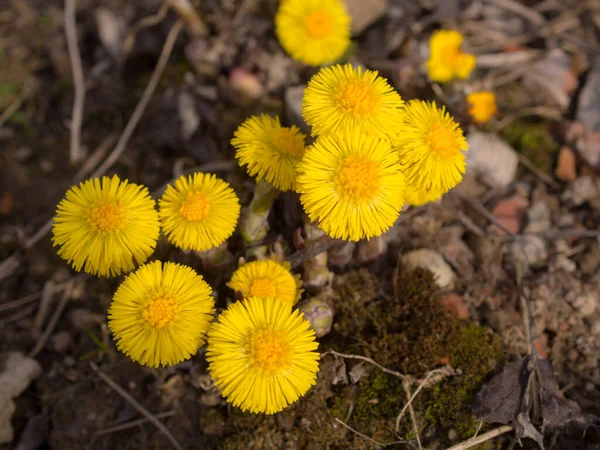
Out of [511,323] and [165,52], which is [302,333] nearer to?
[511,323]

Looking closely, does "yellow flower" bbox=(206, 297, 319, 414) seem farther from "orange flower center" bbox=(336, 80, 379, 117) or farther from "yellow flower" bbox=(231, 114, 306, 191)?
"orange flower center" bbox=(336, 80, 379, 117)

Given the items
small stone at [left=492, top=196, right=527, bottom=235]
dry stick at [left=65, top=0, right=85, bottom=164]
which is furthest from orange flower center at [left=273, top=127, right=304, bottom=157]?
dry stick at [left=65, top=0, right=85, bottom=164]

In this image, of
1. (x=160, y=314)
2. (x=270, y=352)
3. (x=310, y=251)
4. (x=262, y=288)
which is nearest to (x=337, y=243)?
(x=310, y=251)

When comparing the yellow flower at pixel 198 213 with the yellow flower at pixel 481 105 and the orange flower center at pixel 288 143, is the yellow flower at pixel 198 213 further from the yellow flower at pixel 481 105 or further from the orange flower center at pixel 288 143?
the yellow flower at pixel 481 105

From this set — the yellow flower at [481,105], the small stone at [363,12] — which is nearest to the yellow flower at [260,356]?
the yellow flower at [481,105]

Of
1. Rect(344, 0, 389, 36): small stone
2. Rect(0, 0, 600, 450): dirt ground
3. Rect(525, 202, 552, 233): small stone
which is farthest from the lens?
Rect(344, 0, 389, 36): small stone

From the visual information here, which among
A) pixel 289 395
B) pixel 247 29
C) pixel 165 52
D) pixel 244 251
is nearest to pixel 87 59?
pixel 165 52
